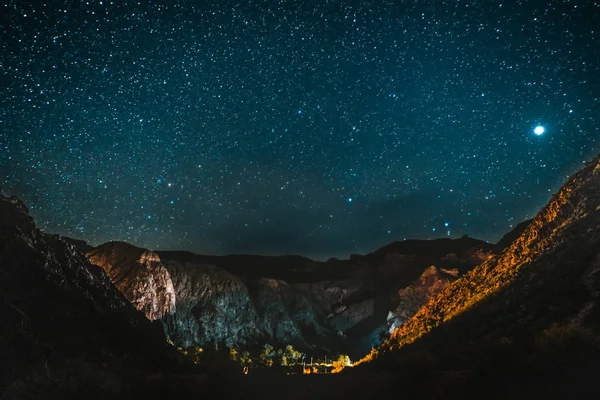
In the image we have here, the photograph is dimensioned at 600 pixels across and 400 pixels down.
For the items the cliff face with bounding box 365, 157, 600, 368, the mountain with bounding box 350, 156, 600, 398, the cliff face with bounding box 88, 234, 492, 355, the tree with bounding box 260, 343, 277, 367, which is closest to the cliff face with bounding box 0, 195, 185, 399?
the mountain with bounding box 350, 156, 600, 398

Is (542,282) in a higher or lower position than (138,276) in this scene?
lower

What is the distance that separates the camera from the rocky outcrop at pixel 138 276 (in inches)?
3595

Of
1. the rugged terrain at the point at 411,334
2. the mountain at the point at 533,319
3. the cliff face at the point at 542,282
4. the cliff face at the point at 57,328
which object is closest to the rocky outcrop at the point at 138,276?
the rugged terrain at the point at 411,334

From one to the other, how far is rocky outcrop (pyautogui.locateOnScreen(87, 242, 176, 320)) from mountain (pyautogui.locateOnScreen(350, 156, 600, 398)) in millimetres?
67505

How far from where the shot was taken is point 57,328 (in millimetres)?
29016

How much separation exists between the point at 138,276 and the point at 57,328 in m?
71.3

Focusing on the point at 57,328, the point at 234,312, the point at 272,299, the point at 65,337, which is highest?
the point at 57,328

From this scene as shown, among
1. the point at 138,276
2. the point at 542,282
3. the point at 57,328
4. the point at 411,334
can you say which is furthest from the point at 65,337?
the point at 138,276

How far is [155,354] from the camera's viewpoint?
39.2 m

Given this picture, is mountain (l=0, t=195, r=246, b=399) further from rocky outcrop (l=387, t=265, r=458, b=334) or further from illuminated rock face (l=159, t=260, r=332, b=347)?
rocky outcrop (l=387, t=265, r=458, b=334)

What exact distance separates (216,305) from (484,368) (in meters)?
113

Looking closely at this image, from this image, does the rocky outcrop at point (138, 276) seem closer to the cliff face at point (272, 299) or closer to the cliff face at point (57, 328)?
the cliff face at point (272, 299)

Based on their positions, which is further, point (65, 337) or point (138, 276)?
point (138, 276)

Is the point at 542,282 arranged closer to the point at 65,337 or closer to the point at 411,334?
the point at 411,334
